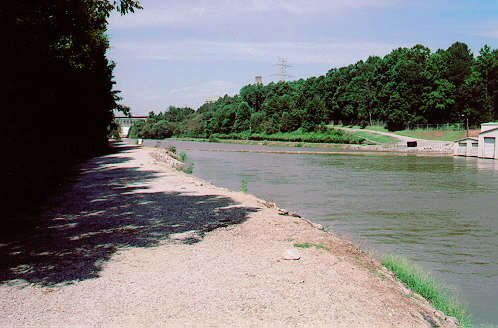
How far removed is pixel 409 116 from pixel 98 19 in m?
77.2

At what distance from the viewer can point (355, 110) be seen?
105312 mm

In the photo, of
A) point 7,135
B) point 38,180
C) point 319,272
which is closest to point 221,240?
point 319,272

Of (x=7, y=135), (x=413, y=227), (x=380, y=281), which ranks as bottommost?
(x=413, y=227)

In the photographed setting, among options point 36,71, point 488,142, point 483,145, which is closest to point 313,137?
point 483,145

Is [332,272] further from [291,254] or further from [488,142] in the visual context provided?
[488,142]

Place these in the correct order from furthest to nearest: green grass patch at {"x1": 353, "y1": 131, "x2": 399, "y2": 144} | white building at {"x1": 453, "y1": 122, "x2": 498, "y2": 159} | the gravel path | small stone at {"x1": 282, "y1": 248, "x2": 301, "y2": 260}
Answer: green grass patch at {"x1": 353, "y1": 131, "x2": 399, "y2": 144} → white building at {"x1": 453, "y1": 122, "x2": 498, "y2": 159} → small stone at {"x1": 282, "y1": 248, "x2": 301, "y2": 260} → the gravel path

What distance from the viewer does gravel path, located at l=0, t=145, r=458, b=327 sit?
562 centimetres

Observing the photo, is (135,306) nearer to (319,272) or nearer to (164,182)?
(319,272)

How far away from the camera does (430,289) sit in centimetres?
788

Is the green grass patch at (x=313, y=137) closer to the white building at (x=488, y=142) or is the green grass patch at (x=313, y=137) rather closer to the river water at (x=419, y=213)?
the white building at (x=488, y=142)

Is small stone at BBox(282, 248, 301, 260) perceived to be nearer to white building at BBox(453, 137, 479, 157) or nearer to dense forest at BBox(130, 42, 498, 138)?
white building at BBox(453, 137, 479, 157)

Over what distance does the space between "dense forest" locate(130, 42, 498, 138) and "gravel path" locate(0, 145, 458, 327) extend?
77.6 m

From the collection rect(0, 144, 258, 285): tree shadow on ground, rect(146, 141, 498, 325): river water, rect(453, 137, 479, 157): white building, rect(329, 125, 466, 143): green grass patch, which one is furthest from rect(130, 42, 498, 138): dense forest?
rect(0, 144, 258, 285): tree shadow on ground

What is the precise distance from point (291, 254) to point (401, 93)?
8173 cm
